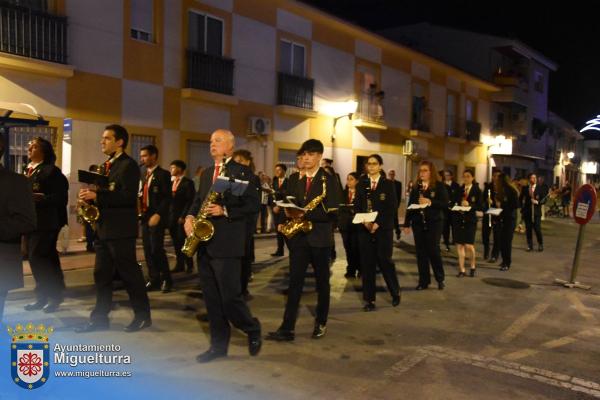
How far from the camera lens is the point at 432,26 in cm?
3130

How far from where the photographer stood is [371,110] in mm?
20609

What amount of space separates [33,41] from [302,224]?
8557mm

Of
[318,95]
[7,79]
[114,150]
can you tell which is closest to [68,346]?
[114,150]

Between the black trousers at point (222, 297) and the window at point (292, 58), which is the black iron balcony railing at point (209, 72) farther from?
the black trousers at point (222, 297)

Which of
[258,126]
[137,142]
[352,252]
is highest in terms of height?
[258,126]

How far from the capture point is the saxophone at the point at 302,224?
16.5 ft

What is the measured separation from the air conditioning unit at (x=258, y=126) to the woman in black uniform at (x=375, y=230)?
9032 mm

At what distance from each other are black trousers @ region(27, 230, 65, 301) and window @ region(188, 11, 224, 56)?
354 inches

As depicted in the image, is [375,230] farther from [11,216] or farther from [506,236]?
[506,236]

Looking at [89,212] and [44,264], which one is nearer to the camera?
[89,212]

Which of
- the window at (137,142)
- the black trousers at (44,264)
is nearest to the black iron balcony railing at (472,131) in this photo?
the window at (137,142)

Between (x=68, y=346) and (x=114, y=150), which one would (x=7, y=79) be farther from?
(x=68, y=346)

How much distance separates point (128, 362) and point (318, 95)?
48.1 ft

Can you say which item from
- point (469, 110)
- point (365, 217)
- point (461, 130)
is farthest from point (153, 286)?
point (469, 110)
